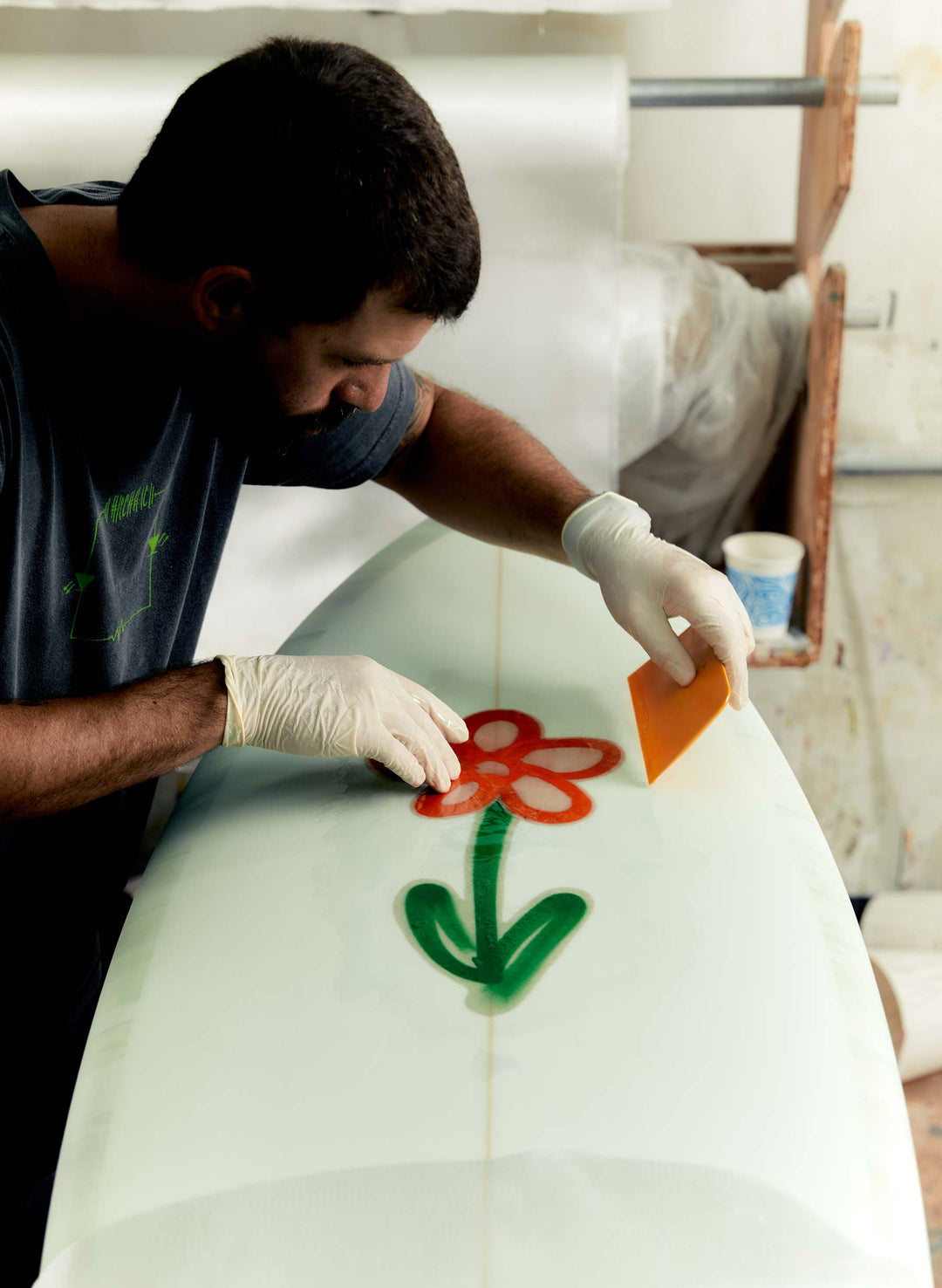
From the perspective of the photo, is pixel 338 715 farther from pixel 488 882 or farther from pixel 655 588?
pixel 655 588

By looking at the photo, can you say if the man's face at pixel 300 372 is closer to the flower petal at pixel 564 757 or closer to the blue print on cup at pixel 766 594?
the flower petal at pixel 564 757

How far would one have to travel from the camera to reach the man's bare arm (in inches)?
32.4

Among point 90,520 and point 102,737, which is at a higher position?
point 90,520

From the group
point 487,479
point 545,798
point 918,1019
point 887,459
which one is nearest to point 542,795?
point 545,798

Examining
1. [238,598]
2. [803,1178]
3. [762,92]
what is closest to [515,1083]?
[803,1178]

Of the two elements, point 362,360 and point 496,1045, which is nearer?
point 496,1045

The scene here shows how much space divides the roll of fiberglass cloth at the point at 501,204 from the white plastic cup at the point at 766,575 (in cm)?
23

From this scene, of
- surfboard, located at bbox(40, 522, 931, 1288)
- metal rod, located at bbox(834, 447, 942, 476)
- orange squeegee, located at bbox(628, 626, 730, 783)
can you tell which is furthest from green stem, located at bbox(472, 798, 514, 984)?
metal rod, located at bbox(834, 447, 942, 476)

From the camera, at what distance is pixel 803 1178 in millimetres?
612

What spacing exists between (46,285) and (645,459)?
1.01 meters

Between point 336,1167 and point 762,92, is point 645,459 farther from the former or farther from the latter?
point 336,1167

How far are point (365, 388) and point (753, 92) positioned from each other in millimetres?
835

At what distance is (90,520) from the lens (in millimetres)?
990

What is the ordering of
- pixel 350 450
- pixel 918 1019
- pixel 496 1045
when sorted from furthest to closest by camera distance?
pixel 918 1019 < pixel 350 450 < pixel 496 1045
